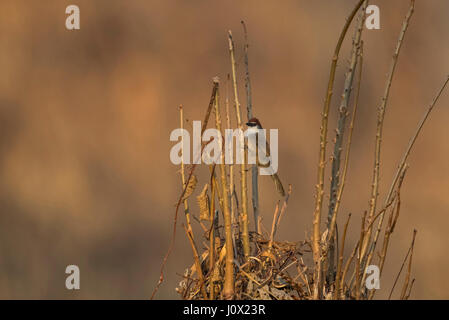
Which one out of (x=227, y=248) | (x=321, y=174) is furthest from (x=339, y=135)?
(x=227, y=248)

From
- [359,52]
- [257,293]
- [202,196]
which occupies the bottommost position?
[257,293]

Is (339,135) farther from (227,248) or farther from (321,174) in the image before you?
(227,248)

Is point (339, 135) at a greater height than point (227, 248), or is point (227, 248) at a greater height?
point (339, 135)

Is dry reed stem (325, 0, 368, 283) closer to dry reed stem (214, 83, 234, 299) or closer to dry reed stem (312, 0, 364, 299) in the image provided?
dry reed stem (312, 0, 364, 299)

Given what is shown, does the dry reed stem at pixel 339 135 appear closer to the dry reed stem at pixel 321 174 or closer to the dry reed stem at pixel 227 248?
the dry reed stem at pixel 321 174
